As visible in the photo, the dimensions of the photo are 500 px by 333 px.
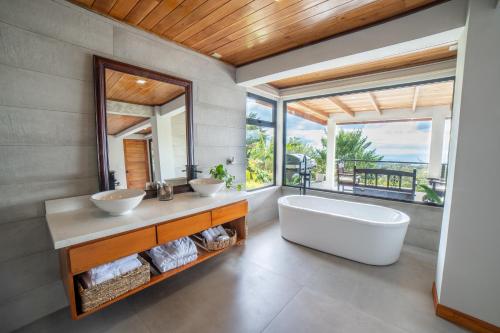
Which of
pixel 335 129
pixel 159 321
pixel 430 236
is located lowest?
pixel 159 321

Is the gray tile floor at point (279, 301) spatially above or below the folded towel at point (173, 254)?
below

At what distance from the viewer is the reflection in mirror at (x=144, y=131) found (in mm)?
2002

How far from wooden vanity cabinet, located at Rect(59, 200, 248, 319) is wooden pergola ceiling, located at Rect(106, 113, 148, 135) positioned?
1034 mm

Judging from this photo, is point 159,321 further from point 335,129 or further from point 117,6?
point 335,129

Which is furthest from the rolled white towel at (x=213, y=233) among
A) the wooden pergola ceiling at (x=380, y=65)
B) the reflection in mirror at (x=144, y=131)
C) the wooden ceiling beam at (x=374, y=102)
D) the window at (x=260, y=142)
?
the wooden ceiling beam at (x=374, y=102)

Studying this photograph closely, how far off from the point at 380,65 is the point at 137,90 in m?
3.12

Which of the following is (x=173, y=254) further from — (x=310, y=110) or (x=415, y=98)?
(x=415, y=98)

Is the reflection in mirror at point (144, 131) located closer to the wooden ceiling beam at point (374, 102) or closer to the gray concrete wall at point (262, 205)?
the gray concrete wall at point (262, 205)

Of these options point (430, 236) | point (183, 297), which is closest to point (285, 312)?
point (183, 297)

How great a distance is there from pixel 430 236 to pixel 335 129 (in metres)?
3.77

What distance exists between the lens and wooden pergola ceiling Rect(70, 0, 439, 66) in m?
1.71

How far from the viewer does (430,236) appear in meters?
2.85

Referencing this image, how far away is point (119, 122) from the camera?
80.4 inches

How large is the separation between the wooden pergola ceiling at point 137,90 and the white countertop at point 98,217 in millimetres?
1029
